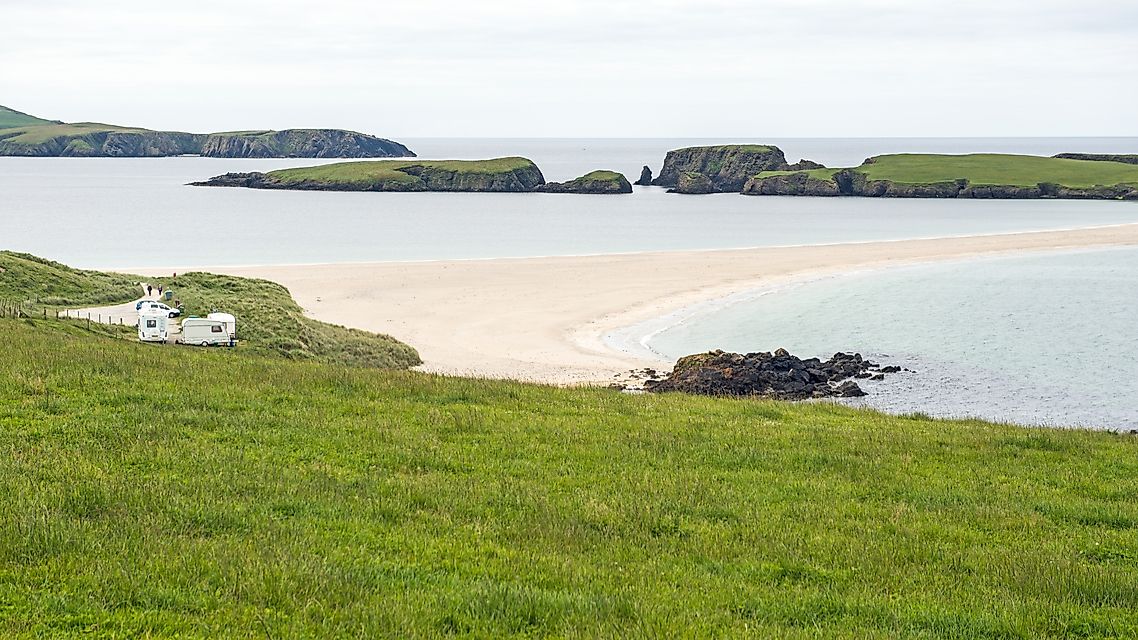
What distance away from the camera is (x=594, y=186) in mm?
190500

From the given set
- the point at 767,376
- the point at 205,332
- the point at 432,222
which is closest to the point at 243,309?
the point at 205,332

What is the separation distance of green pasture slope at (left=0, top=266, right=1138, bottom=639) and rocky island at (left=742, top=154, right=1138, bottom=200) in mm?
161863

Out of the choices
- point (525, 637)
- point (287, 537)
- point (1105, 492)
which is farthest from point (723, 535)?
point (1105, 492)

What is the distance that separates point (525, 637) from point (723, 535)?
3710mm

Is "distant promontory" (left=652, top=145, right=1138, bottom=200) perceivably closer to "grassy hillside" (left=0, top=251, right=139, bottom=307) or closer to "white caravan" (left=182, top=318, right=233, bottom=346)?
"grassy hillside" (left=0, top=251, right=139, bottom=307)

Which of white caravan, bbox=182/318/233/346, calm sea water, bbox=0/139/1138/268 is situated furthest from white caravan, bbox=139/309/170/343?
calm sea water, bbox=0/139/1138/268

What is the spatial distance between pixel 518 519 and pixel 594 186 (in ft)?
596

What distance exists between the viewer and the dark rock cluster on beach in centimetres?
3300

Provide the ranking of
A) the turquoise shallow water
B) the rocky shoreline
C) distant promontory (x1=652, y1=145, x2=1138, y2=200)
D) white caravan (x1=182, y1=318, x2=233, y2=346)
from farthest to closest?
1. distant promontory (x1=652, y1=145, x2=1138, y2=200)
2. the turquoise shallow water
3. the rocky shoreline
4. white caravan (x1=182, y1=318, x2=233, y2=346)

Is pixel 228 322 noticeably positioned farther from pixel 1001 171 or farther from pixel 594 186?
pixel 1001 171

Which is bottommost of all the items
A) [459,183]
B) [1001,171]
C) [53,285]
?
[53,285]

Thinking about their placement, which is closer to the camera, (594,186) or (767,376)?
(767,376)

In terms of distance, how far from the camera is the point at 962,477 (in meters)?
14.2

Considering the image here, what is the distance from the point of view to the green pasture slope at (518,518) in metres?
8.00
